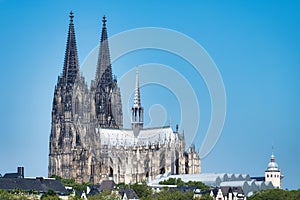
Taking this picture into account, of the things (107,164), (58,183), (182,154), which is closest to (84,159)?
(107,164)

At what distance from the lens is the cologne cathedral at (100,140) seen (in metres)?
161

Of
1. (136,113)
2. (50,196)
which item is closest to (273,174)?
(136,113)

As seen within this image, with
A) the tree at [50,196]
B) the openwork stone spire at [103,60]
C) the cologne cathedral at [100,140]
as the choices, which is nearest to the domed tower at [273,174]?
the cologne cathedral at [100,140]

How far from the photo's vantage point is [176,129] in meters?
168

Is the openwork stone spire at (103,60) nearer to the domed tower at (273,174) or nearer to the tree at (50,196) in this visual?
the domed tower at (273,174)

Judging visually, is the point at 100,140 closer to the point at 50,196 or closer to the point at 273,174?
the point at 273,174

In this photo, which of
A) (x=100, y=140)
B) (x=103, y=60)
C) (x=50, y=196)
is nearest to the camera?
(x=50, y=196)

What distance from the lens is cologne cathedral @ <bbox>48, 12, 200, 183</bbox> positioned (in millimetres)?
160625

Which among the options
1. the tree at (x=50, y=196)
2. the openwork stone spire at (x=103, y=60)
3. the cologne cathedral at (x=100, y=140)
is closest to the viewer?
the tree at (x=50, y=196)

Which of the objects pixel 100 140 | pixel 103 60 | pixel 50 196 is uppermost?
pixel 103 60

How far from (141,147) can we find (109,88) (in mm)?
10344

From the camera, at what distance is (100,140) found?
165m

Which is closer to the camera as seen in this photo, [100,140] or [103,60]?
[100,140]

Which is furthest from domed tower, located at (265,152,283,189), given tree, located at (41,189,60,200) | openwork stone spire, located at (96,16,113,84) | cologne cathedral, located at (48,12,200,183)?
tree, located at (41,189,60,200)
